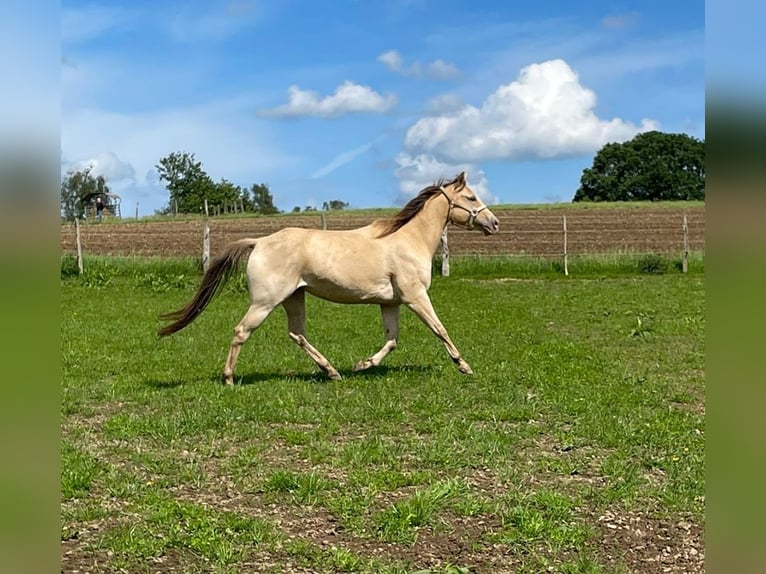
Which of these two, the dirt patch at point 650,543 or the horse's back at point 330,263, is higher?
the horse's back at point 330,263

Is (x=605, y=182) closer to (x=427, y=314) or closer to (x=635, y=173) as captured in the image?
(x=635, y=173)

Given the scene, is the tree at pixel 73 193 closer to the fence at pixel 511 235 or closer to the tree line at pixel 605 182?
the fence at pixel 511 235

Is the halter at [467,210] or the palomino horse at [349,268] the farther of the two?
the halter at [467,210]

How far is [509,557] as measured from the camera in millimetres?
4023

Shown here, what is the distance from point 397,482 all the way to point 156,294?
1572cm

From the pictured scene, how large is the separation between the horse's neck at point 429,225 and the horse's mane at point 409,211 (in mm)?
54

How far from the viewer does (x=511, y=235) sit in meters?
36.5

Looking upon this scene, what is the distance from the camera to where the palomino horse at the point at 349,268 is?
808 centimetres

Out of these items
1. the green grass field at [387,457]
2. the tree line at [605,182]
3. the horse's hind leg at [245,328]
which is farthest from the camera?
the tree line at [605,182]

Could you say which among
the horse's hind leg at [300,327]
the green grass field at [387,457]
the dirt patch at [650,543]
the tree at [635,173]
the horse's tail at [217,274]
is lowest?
the dirt patch at [650,543]

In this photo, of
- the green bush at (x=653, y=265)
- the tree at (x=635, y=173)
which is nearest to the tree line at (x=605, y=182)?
the tree at (x=635, y=173)

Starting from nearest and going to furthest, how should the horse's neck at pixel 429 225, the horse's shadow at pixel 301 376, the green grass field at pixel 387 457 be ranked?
the green grass field at pixel 387 457 < the horse's shadow at pixel 301 376 < the horse's neck at pixel 429 225

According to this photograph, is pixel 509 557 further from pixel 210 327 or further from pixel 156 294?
pixel 156 294
